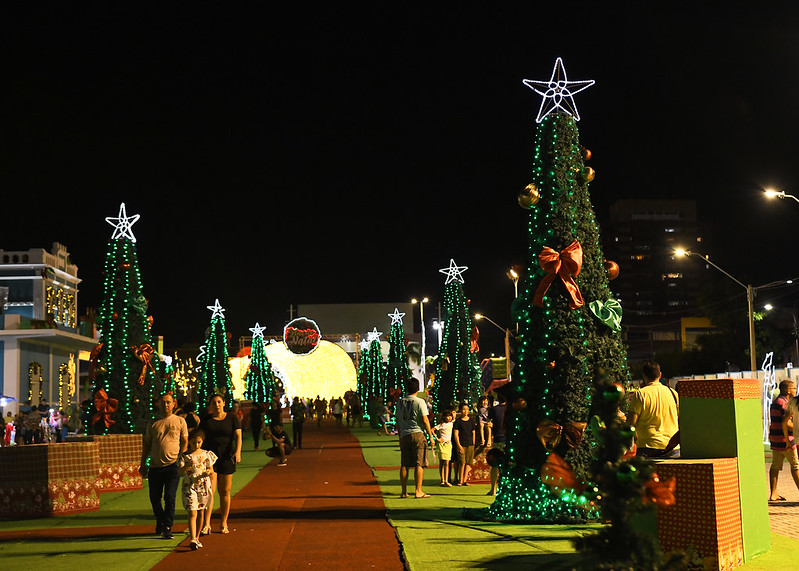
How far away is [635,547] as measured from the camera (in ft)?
17.6

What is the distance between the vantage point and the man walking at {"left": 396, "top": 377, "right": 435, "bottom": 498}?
15.3 m

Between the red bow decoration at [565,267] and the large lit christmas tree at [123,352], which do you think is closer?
the red bow decoration at [565,267]

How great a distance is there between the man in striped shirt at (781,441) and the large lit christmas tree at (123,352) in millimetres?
13748

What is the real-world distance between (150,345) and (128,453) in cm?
424

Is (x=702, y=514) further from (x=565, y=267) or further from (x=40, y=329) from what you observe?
(x=40, y=329)

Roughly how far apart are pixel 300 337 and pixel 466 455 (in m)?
48.6

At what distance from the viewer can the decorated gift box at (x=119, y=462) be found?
18.2 m

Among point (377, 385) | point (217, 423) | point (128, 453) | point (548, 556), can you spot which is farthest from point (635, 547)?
point (377, 385)

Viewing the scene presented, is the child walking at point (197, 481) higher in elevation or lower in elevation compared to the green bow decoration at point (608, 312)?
lower

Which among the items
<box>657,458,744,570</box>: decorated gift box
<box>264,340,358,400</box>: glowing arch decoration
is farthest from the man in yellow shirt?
<box>264,340,358,400</box>: glowing arch decoration

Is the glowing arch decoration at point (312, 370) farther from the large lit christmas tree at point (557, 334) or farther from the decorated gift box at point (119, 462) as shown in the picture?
the large lit christmas tree at point (557, 334)

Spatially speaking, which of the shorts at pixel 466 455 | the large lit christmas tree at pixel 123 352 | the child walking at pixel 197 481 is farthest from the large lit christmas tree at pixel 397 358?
the child walking at pixel 197 481

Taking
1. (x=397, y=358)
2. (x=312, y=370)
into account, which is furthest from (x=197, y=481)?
(x=312, y=370)

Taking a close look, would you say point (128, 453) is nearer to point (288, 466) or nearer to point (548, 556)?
point (288, 466)
